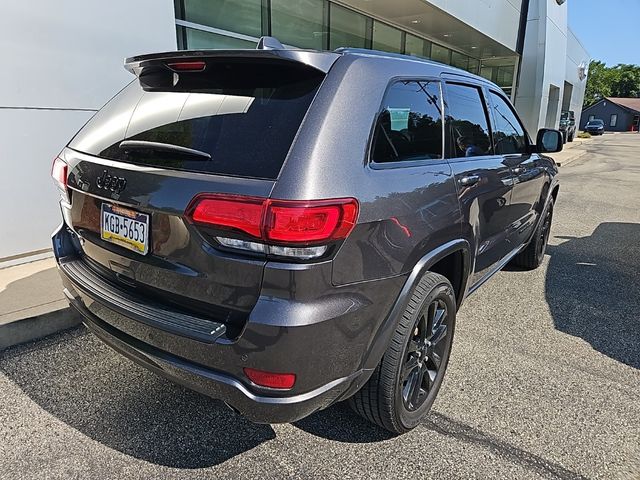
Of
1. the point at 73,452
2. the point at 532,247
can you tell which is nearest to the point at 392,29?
the point at 532,247

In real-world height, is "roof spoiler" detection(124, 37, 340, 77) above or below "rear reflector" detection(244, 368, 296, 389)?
above

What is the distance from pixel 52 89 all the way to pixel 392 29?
10.5m

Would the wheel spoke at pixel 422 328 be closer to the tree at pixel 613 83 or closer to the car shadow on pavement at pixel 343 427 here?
the car shadow on pavement at pixel 343 427

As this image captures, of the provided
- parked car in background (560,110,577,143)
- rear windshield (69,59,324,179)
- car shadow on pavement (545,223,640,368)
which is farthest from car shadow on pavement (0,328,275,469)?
parked car in background (560,110,577,143)

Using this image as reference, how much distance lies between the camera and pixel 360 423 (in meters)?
2.51

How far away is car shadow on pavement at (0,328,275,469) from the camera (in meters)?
2.29

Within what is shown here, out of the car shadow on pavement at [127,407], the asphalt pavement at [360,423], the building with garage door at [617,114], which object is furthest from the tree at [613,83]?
the car shadow on pavement at [127,407]

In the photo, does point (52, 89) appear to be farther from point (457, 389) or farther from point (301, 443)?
point (457, 389)

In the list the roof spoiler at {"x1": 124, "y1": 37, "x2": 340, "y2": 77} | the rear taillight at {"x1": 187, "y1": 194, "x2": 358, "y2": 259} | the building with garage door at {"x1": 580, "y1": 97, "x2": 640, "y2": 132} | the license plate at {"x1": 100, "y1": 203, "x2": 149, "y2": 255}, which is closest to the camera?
the rear taillight at {"x1": 187, "y1": 194, "x2": 358, "y2": 259}

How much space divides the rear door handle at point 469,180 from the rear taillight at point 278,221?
3.73 ft

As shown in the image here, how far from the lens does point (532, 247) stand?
4.94 meters

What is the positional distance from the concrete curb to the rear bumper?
1404 mm

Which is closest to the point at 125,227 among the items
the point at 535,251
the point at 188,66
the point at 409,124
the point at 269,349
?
the point at 188,66

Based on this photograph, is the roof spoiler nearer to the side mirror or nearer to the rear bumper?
the rear bumper
